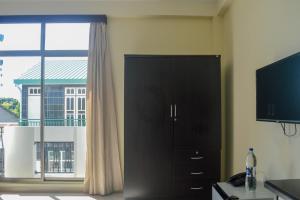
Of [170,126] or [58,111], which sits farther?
[58,111]

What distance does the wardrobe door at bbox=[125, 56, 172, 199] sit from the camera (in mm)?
3506

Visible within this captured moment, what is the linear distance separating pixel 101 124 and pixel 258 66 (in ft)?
7.70

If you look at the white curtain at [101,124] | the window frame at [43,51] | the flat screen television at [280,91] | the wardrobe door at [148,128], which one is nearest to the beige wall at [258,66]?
the flat screen television at [280,91]

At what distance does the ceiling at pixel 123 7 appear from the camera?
13.8 feet

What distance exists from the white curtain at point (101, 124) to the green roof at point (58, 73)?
329 mm

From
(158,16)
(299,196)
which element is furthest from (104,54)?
(299,196)

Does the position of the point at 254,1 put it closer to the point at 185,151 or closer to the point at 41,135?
the point at 185,151

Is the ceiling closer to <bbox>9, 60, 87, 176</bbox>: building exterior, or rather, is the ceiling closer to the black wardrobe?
<bbox>9, 60, 87, 176</bbox>: building exterior

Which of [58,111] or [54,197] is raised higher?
[58,111]

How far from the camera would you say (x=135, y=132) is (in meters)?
3.52

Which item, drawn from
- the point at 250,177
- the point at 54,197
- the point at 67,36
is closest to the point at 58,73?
the point at 67,36

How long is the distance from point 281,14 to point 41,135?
145 inches

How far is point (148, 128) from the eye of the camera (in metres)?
3.52

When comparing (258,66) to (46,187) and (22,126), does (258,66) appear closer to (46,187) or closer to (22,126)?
(46,187)
